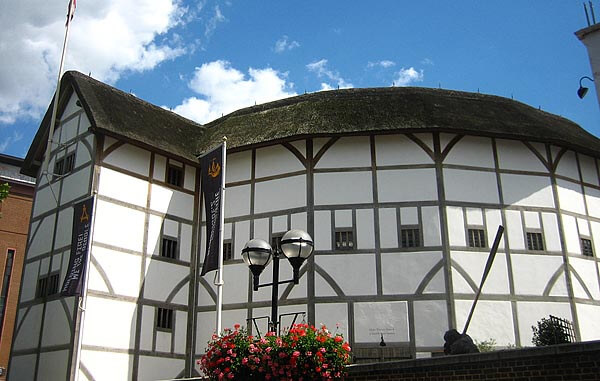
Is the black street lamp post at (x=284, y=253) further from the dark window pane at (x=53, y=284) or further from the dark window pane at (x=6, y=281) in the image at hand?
the dark window pane at (x=6, y=281)

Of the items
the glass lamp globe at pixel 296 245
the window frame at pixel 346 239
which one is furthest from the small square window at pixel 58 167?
the glass lamp globe at pixel 296 245

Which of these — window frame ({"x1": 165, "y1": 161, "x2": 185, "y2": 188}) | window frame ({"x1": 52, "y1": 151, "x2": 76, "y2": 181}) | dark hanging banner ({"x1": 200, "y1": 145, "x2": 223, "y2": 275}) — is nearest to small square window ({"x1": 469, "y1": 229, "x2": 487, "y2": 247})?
dark hanging banner ({"x1": 200, "y1": 145, "x2": 223, "y2": 275})

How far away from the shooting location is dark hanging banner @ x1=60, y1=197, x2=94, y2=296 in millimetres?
18266

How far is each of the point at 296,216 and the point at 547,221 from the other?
8411 mm

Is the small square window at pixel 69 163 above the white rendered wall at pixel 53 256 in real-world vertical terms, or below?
above

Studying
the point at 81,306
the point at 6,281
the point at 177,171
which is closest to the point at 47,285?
the point at 81,306

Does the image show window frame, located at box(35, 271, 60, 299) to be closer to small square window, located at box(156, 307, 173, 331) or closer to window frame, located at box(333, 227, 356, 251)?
small square window, located at box(156, 307, 173, 331)

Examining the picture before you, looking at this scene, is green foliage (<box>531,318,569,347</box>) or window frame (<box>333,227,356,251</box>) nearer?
green foliage (<box>531,318,569,347</box>)

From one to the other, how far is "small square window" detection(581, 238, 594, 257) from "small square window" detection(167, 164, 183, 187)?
14.4 meters

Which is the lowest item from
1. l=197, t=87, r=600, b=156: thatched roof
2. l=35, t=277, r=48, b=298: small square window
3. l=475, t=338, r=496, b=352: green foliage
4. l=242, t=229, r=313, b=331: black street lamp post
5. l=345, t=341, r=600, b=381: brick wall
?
l=345, t=341, r=600, b=381: brick wall

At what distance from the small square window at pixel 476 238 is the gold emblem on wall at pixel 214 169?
30.1 ft

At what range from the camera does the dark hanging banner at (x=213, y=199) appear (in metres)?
14.8

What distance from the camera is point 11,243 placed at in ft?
115

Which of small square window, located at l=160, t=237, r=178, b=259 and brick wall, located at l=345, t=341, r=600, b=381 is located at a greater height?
small square window, located at l=160, t=237, r=178, b=259
